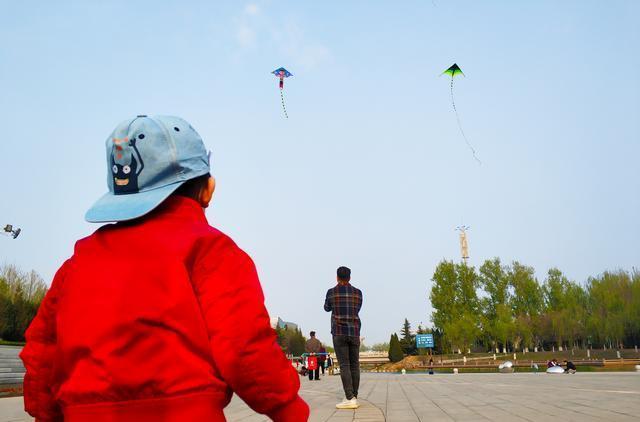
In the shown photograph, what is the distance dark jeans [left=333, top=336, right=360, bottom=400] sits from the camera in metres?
6.36

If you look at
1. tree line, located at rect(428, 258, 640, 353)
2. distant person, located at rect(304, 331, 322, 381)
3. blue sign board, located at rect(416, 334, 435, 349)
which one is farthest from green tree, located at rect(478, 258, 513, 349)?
distant person, located at rect(304, 331, 322, 381)

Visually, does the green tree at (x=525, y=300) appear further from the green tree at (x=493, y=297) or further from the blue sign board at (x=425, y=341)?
the blue sign board at (x=425, y=341)

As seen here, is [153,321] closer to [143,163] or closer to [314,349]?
[143,163]

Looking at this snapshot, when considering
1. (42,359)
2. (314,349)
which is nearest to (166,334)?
(42,359)

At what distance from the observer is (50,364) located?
162cm

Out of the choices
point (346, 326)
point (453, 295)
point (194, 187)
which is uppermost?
point (453, 295)

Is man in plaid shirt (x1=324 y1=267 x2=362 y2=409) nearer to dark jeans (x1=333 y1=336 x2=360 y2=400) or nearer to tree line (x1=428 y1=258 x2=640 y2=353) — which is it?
dark jeans (x1=333 y1=336 x2=360 y2=400)

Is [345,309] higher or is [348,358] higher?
[345,309]

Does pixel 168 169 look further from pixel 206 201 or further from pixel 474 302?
pixel 474 302

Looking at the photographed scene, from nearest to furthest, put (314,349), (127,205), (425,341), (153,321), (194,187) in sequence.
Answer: (153,321) < (127,205) < (194,187) < (314,349) < (425,341)

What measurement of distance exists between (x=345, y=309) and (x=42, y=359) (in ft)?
16.9

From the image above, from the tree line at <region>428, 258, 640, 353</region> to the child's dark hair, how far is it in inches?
2518

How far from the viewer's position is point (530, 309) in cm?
6525

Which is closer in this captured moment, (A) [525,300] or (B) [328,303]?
(B) [328,303]
